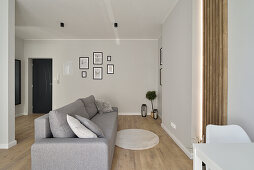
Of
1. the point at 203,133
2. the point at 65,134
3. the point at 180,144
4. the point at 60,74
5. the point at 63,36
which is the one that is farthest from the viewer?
the point at 60,74

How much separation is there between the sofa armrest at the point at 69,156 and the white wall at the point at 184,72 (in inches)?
56.5

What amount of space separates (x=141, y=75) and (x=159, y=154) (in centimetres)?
316

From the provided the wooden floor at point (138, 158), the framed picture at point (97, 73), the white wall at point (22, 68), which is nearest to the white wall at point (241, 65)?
the wooden floor at point (138, 158)

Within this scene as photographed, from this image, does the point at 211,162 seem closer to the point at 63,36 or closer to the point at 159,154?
the point at 159,154

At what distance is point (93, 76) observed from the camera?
201 inches

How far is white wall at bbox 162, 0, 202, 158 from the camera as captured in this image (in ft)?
6.93

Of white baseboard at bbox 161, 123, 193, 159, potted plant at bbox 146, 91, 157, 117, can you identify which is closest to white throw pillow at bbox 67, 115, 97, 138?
white baseboard at bbox 161, 123, 193, 159

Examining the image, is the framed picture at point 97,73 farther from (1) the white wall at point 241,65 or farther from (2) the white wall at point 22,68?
(1) the white wall at point 241,65

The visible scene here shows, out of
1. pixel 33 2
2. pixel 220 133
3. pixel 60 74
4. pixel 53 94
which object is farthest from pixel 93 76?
pixel 220 133

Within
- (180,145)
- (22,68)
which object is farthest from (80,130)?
(22,68)

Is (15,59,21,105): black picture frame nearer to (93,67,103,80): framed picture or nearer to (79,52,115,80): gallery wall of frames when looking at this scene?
(79,52,115,80): gallery wall of frames

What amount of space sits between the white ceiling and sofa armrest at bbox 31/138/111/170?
8.50 ft

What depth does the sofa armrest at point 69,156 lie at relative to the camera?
1532mm

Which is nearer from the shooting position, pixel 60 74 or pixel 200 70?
pixel 200 70
